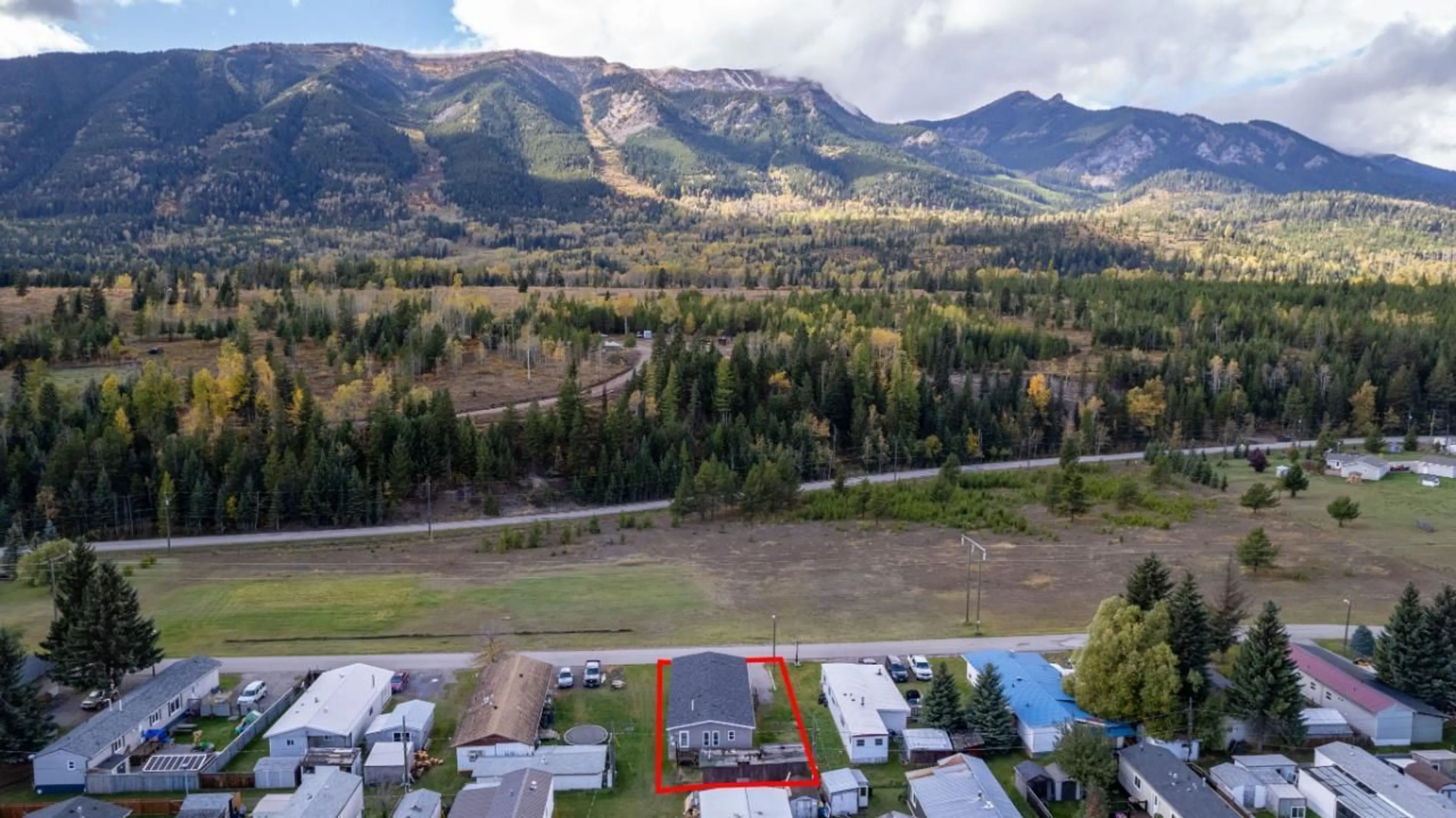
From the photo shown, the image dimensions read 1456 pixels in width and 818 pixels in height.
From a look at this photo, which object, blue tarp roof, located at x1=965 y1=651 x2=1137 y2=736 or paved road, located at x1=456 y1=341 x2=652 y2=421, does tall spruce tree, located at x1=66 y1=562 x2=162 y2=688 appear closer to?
blue tarp roof, located at x1=965 y1=651 x2=1137 y2=736

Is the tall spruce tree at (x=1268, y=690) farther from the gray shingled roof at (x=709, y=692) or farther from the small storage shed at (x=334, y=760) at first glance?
the small storage shed at (x=334, y=760)

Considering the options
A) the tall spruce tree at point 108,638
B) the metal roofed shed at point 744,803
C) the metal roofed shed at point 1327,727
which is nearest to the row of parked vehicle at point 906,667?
the metal roofed shed at point 744,803

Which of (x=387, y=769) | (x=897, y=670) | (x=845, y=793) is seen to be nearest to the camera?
(x=845, y=793)

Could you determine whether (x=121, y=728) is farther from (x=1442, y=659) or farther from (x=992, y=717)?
(x=1442, y=659)

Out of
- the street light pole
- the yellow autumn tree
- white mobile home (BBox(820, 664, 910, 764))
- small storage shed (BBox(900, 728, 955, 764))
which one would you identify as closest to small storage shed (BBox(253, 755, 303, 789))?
white mobile home (BBox(820, 664, 910, 764))

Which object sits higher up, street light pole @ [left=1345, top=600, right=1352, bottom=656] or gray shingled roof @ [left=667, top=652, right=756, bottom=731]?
gray shingled roof @ [left=667, top=652, right=756, bottom=731]

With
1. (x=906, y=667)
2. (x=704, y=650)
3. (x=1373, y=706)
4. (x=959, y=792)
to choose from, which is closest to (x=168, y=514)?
(x=704, y=650)
